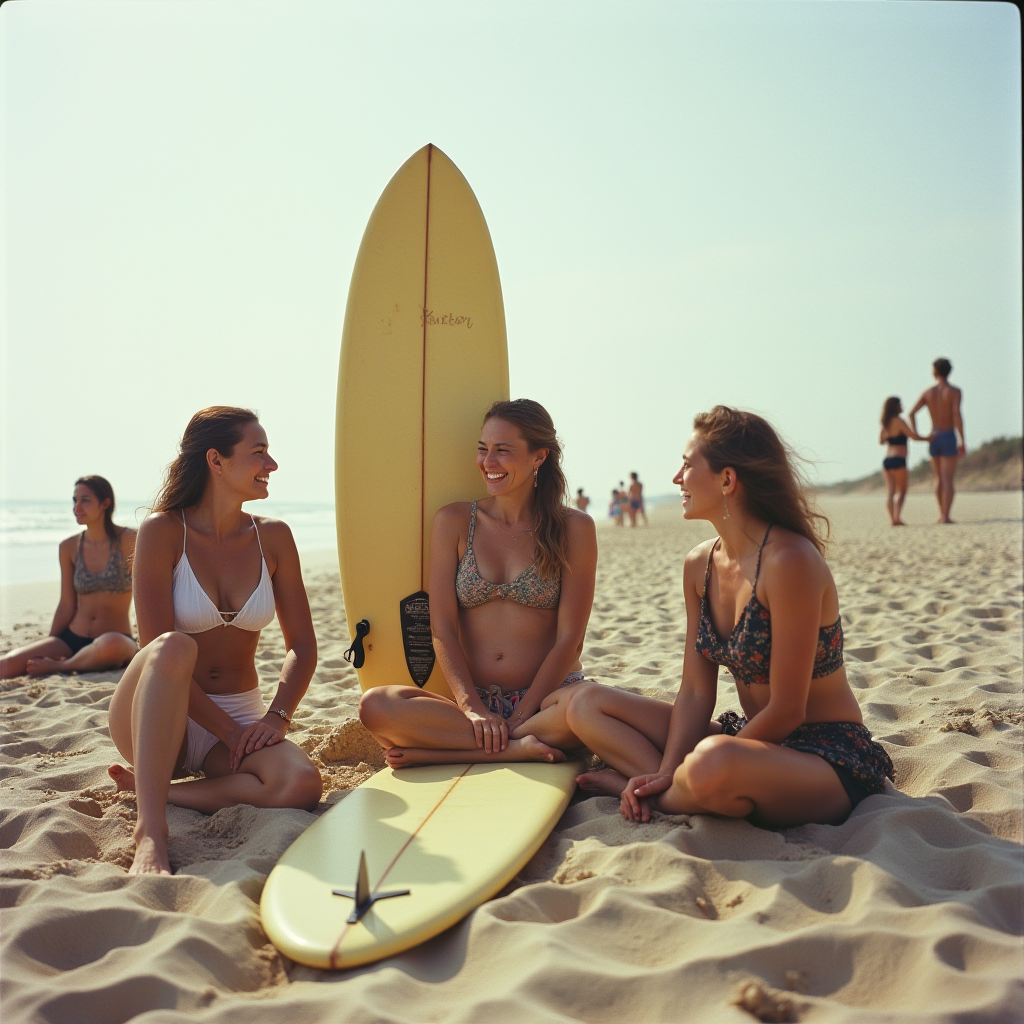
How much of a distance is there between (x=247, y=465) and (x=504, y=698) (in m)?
1.15

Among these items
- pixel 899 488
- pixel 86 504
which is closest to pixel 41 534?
pixel 86 504

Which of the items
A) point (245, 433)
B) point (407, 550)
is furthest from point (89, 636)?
point (245, 433)

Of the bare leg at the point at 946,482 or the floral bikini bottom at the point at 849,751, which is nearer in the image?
the floral bikini bottom at the point at 849,751

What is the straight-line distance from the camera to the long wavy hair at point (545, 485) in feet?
9.84

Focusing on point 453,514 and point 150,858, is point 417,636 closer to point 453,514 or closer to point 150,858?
point 453,514

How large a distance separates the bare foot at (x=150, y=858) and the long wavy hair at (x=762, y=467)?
67.1 inches

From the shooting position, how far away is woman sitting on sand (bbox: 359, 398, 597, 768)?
2.82 metres

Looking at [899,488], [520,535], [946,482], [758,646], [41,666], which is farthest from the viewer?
[899,488]

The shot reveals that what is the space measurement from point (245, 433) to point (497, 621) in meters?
1.04

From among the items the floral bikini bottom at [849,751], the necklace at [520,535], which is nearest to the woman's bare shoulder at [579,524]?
the necklace at [520,535]

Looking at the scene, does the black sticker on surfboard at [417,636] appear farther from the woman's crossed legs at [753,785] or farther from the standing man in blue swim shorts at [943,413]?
the standing man in blue swim shorts at [943,413]

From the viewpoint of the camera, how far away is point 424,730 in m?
2.82

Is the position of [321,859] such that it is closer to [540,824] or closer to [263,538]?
[540,824]

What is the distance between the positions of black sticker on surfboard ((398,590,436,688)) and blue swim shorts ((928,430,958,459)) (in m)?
8.09
